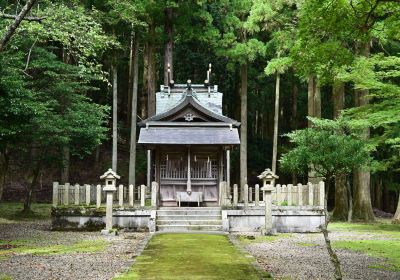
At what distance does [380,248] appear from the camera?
521 inches

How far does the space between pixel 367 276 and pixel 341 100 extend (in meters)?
17.9

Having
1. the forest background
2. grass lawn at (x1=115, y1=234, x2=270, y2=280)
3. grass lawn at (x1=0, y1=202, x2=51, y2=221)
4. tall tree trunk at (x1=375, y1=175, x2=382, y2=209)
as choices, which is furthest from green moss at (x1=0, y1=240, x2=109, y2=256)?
tall tree trunk at (x1=375, y1=175, x2=382, y2=209)

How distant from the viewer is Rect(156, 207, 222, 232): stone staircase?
57.1ft

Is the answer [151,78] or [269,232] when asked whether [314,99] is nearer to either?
[151,78]

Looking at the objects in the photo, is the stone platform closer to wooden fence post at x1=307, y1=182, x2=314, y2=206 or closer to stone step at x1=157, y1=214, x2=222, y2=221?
stone step at x1=157, y1=214, x2=222, y2=221

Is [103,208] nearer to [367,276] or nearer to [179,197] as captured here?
[179,197]

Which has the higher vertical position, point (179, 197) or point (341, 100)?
point (341, 100)

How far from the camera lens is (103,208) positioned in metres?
17.5

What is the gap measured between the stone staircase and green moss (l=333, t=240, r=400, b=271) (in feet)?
16.4

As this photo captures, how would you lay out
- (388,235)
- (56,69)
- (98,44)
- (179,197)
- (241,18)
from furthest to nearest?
(241,18), (56,69), (179,197), (388,235), (98,44)

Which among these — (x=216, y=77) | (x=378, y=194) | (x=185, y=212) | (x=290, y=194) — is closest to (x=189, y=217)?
(x=185, y=212)

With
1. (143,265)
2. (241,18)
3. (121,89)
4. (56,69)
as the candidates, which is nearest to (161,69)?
(121,89)

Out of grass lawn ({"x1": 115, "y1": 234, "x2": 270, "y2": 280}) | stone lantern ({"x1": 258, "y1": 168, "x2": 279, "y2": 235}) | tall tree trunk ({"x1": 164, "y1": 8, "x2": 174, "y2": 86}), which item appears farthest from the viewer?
tall tree trunk ({"x1": 164, "y1": 8, "x2": 174, "y2": 86})

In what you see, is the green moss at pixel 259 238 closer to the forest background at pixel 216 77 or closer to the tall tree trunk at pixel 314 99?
the forest background at pixel 216 77
